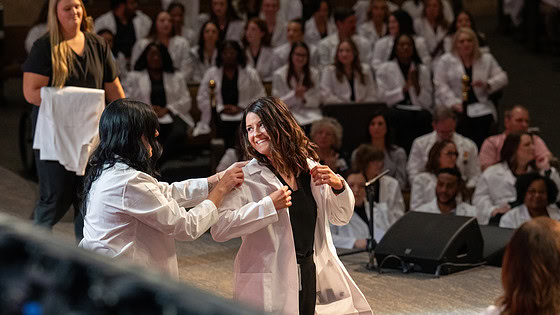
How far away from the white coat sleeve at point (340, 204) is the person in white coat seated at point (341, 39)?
5.63m

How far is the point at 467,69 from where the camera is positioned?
8523 mm

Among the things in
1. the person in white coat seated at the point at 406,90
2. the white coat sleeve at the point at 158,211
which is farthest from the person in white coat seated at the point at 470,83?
the white coat sleeve at the point at 158,211

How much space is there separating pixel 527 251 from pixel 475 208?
15.3 ft

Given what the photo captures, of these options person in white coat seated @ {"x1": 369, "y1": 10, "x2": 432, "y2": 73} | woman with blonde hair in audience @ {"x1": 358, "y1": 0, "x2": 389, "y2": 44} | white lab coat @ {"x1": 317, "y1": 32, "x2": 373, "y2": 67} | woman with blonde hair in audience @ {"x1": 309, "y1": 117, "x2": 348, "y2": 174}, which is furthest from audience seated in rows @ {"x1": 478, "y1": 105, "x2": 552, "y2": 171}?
woman with blonde hair in audience @ {"x1": 358, "y1": 0, "x2": 389, "y2": 44}

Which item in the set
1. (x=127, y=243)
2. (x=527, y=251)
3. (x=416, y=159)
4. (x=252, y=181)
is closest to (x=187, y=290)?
(x=527, y=251)

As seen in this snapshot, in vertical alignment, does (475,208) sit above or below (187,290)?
below

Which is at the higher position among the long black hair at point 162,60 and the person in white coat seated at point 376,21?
the person in white coat seated at point 376,21

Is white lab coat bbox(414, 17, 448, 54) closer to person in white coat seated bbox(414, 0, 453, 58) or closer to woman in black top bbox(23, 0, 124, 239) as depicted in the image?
person in white coat seated bbox(414, 0, 453, 58)

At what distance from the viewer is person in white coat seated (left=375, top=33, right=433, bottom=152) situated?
8328 millimetres

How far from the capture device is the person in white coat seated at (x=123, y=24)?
29.7 ft

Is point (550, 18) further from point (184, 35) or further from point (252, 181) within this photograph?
point (252, 181)

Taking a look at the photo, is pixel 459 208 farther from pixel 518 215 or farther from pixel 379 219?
pixel 379 219

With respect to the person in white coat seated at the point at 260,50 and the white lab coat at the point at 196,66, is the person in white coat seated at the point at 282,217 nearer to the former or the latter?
the person in white coat seated at the point at 260,50

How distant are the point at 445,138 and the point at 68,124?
3.75 metres
